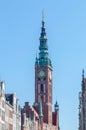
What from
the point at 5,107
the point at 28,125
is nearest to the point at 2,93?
the point at 5,107

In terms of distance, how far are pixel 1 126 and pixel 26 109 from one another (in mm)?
84331

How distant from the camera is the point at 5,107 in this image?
11938 centimetres

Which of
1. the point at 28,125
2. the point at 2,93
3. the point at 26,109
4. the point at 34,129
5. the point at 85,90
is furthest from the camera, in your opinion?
the point at 26,109

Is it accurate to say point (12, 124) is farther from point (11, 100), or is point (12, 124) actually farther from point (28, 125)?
point (28, 125)

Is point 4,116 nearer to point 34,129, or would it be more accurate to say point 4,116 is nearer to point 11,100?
point 11,100

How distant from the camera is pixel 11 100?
129 m

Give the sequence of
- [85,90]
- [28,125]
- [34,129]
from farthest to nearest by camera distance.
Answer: [34,129] → [28,125] → [85,90]

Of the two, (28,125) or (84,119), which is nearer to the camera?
(84,119)

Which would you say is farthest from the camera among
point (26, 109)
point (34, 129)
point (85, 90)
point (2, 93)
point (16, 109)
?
point (26, 109)

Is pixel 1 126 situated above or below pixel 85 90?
below

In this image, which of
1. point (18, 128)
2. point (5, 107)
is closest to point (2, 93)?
point (5, 107)

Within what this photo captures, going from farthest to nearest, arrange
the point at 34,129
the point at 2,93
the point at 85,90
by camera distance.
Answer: the point at 34,129 → the point at 85,90 → the point at 2,93

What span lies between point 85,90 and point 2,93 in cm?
1801

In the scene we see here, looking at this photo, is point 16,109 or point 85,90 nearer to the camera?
point 85,90
